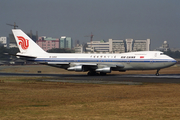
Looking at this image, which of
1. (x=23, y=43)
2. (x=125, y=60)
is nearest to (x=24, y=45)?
(x=23, y=43)

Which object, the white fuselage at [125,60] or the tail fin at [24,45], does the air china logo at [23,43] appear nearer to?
the tail fin at [24,45]

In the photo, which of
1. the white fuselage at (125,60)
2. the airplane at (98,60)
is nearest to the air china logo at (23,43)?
the airplane at (98,60)

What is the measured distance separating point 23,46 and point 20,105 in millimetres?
39735

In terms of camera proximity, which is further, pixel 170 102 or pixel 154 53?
pixel 154 53

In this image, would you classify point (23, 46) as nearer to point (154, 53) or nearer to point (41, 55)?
point (41, 55)

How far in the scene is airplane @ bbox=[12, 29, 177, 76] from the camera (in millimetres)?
51938

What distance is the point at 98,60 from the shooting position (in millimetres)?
54406

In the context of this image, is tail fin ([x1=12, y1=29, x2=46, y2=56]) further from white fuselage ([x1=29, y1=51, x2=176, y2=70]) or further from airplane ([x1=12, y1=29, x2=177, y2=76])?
white fuselage ([x1=29, y1=51, x2=176, y2=70])

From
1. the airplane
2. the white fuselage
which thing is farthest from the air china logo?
the white fuselage

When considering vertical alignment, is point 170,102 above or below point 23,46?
below

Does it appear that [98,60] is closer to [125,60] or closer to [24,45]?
[125,60]

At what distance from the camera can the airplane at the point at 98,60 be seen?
51.9m

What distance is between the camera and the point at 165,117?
15.4 m

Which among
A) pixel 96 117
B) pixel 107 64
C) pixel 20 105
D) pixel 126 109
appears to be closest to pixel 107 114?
pixel 96 117
